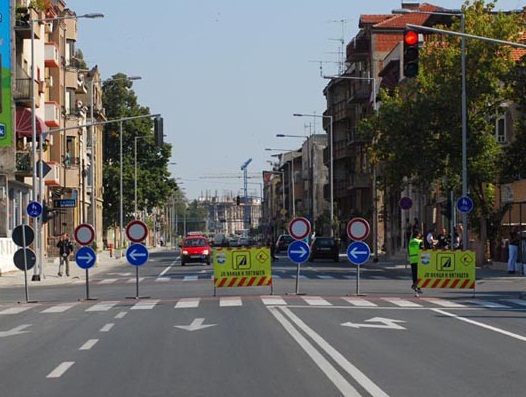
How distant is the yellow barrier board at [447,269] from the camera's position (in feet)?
105

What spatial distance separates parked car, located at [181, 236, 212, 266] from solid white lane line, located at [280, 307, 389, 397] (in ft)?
140

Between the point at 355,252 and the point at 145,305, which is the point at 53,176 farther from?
the point at 145,305

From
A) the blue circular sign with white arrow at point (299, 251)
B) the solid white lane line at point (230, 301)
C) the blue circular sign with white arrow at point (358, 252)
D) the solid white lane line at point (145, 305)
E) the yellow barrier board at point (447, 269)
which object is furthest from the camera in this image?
the blue circular sign with white arrow at point (299, 251)

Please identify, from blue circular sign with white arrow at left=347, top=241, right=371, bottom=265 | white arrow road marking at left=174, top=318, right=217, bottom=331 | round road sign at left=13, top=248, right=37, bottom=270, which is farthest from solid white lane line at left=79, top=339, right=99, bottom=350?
blue circular sign with white arrow at left=347, top=241, right=371, bottom=265

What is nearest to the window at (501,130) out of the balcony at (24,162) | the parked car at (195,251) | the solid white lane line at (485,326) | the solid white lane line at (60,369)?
the parked car at (195,251)

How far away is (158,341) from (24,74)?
138 ft

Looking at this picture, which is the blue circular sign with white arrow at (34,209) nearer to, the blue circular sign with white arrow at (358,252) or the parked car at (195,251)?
the blue circular sign with white arrow at (358,252)

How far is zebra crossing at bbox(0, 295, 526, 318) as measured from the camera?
90.3ft

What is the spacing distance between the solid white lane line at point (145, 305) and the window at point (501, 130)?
34.8 meters

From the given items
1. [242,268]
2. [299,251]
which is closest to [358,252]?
[299,251]

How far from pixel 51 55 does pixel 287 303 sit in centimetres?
4513

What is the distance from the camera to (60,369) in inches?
592

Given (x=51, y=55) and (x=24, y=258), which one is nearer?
(x=24, y=258)

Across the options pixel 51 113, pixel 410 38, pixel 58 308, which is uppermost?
pixel 51 113
